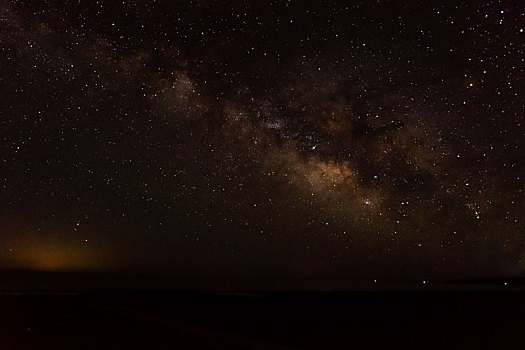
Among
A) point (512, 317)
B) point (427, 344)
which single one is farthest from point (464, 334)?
point (512, 317)

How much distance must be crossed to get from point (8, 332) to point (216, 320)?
5333 millimetres

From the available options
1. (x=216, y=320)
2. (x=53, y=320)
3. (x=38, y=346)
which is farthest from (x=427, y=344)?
(x=53, y=320)

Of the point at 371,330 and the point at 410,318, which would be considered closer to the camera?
the point at 371,330

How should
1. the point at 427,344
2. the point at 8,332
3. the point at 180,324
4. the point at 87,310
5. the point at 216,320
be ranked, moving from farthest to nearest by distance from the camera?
the point at 87,310
the point at 216,320
the point at 180,324
the point at 8,332
the point at 427,344

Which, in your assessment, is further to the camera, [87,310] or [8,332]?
[87,310]

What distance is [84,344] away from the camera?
369 inches

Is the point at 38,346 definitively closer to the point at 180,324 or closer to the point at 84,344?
the point at 84,344

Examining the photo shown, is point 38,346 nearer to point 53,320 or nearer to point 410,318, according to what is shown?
point 53,320

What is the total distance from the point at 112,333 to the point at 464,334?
7.86m

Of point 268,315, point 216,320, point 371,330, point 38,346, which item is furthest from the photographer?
point 268,315

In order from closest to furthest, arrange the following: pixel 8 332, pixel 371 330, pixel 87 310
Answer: pixel 8 332, pixel 371 330, pixel 87 310

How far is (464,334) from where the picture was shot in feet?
36.8

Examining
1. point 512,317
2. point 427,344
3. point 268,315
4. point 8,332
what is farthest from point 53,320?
point 512,317

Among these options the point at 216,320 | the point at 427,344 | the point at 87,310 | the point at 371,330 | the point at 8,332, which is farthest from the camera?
the point at 87,310
